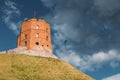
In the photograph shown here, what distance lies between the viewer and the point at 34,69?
88000mm

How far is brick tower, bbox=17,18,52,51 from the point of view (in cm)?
10900

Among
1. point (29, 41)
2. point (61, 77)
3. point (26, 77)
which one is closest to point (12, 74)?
point (26, 77)

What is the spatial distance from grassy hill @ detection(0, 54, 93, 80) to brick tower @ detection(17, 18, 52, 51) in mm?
11390

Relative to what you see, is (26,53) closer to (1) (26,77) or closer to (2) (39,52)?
(2) (39,52)

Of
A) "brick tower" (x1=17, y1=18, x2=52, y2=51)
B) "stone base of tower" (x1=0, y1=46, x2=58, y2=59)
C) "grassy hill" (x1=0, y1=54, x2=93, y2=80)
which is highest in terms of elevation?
"brick tower" (x1=17, y1=18, x2=52, y2=51)

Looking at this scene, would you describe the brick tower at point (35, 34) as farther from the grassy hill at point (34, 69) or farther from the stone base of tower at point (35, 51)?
the grassy hill at point (34, 69)

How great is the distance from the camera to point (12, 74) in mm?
80062

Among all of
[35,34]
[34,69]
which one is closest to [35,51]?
[35,34]

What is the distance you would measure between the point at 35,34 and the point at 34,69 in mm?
24859

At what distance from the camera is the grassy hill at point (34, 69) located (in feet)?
266

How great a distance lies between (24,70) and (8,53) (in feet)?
64.5

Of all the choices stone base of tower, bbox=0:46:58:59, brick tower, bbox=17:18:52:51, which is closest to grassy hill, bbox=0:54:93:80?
stone base of tower, bbox=0:46:58:59

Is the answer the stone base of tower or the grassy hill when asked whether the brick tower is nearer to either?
the stone base of tower

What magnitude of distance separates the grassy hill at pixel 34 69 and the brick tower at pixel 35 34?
11.4 meters
